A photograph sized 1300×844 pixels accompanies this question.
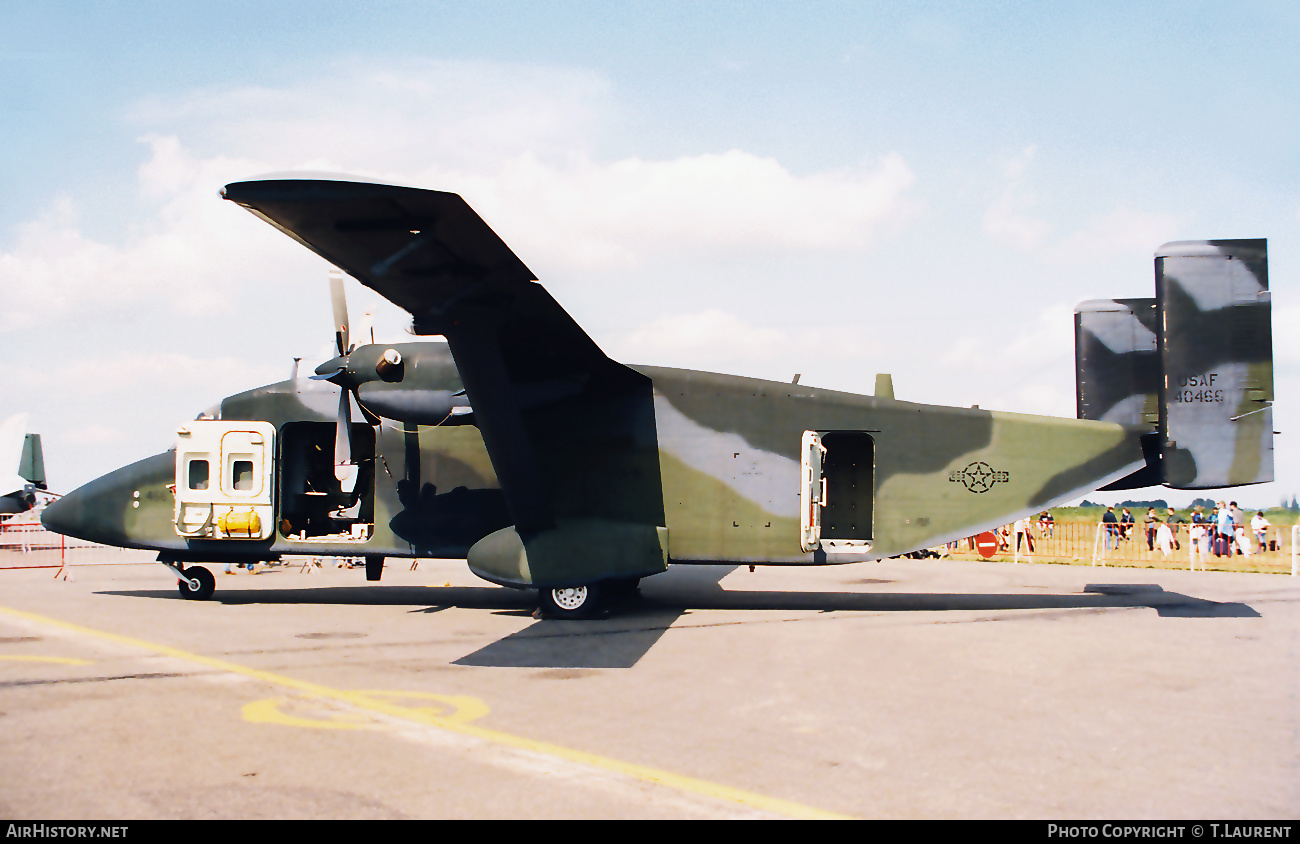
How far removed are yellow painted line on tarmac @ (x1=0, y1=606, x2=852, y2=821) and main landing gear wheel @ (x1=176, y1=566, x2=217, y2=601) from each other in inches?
238

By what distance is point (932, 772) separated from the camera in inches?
249

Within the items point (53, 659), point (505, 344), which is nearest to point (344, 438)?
point (505, 344)

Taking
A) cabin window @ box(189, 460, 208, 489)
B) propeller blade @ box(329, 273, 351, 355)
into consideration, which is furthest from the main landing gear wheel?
propeller blade @ box(329, 273, 351, 355)

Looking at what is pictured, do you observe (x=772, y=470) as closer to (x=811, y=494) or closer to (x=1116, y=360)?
(x=811, y=494)

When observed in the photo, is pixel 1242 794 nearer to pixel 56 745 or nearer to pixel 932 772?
pixel 932 772

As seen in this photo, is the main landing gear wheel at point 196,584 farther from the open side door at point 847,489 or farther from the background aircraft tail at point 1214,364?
the background aircraft tail at point 1214,364

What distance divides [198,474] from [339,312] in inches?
170

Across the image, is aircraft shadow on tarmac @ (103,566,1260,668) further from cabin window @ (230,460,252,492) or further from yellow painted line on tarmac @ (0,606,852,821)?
cabin window @ (230,460,252,492)

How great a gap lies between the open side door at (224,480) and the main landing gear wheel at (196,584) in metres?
1.43

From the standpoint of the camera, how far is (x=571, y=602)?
14.3m

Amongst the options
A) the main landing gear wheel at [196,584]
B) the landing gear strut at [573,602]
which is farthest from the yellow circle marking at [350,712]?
the main landing gear wheel at [196,584]

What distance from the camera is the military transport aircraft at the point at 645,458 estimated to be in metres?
14.1

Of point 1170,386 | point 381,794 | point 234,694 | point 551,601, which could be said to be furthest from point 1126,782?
point 1170,386

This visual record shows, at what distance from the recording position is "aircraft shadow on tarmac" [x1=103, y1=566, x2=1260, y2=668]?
458 inches
